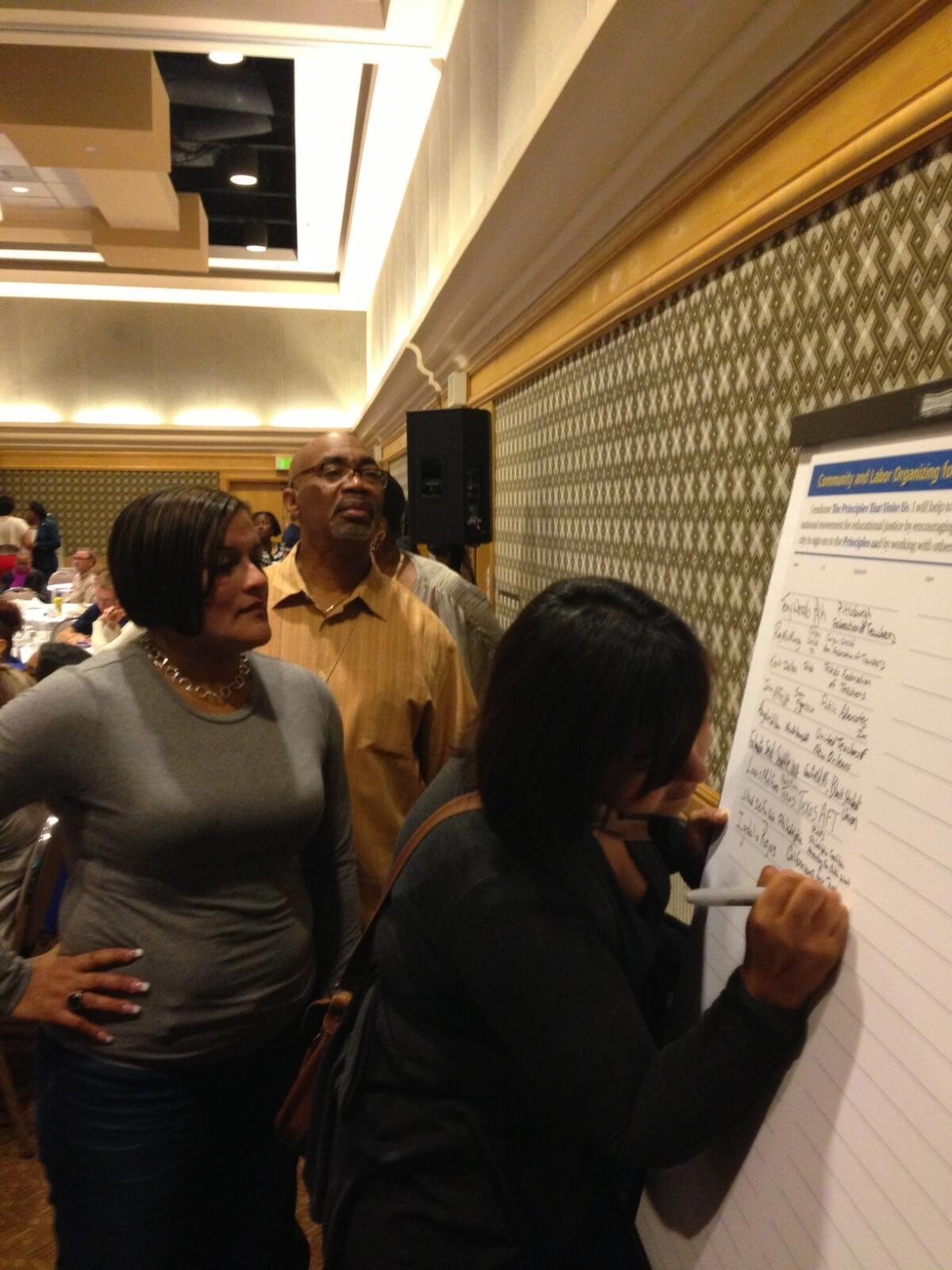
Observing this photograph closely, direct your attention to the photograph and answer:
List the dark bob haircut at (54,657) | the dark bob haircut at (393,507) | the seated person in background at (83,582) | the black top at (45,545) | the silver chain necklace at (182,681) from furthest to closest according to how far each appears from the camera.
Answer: the black top at (45,545) → the seated person in background at (83,582) → the dark bob haircut at (54,657) → the dark bob haircut at (393,507) → the silver chain necklace at (182,681)

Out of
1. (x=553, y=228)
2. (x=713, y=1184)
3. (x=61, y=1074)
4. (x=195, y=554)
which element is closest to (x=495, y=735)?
(x=713, y=1184)

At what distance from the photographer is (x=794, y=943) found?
2.42ft

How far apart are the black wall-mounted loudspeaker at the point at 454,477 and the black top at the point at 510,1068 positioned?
2343 mm

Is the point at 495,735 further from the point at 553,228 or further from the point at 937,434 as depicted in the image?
the point at 553,228

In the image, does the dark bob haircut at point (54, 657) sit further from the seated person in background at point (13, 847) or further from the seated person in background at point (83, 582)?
the seated person in background at point (83, 582)

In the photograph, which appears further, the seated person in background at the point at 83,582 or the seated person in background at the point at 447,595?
the seated person in background at the point at 83,582

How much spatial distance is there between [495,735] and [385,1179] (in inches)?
19.2

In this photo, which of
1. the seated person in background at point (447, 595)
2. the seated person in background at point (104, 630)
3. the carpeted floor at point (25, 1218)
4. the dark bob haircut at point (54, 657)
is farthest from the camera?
the seated person in background at point (104, 630)

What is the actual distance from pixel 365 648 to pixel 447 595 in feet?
2.65

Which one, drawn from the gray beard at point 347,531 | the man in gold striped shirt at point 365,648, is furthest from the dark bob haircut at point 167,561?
the gray beard at point 347,531

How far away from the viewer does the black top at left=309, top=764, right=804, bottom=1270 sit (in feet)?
A: 2.52

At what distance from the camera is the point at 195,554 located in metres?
1.30

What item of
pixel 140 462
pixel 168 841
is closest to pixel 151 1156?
pixel 168 841

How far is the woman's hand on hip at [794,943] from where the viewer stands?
73 cm
